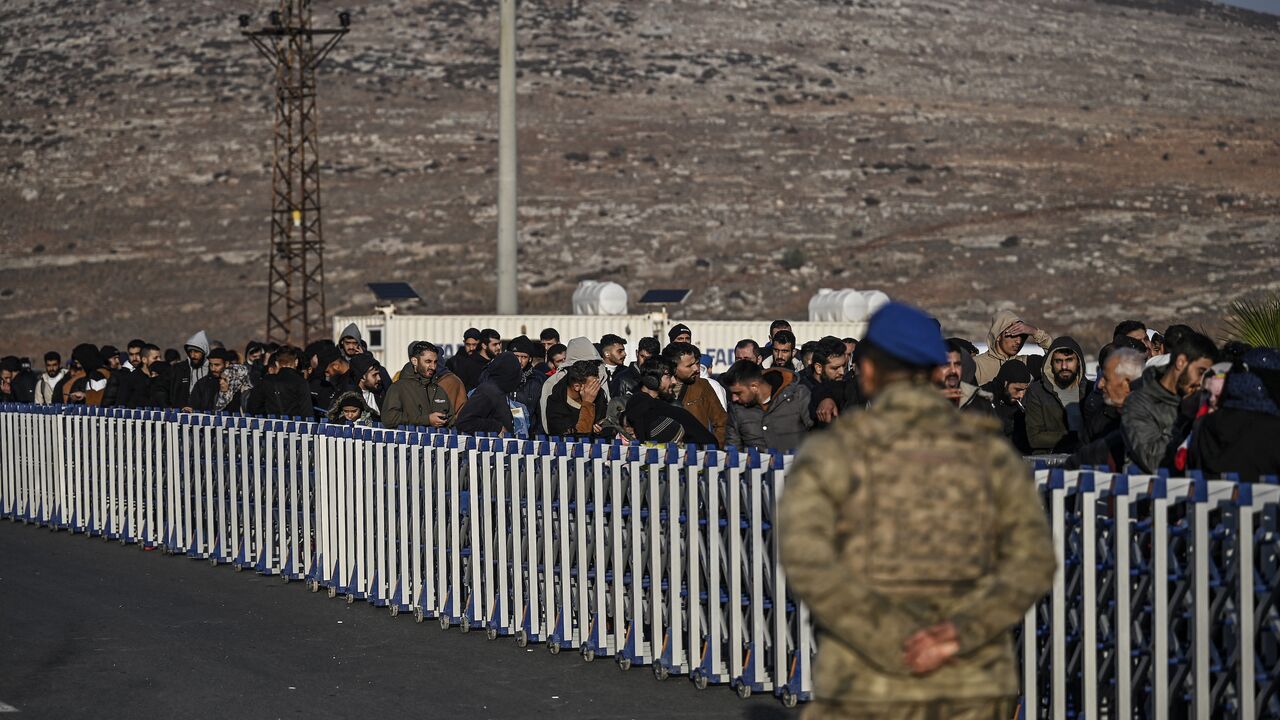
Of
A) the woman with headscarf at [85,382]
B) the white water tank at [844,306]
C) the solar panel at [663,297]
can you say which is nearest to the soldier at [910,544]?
the woman with headscarf at [85,382]

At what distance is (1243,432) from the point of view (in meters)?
7.76

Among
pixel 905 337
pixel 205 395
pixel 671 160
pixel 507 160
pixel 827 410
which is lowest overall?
pixel 205 395

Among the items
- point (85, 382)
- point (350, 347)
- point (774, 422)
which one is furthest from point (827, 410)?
point (85, 382)

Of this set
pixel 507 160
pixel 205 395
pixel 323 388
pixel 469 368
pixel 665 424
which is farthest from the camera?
pixel 507 160

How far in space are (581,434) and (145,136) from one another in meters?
83.1

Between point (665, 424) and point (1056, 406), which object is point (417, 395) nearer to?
point (665, 424)

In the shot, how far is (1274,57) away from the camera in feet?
369

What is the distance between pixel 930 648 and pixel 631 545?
219 inches

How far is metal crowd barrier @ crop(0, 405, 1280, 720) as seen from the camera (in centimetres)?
698

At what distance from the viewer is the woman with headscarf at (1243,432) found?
7.73 metres

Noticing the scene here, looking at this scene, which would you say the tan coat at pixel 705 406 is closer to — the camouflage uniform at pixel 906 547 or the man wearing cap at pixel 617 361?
the man wearing cap at pixel 617 361

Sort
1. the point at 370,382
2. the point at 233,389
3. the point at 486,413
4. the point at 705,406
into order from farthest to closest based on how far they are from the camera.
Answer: the point at 233,389
the point at 370,382
the point at 486,413
the point at 705,406

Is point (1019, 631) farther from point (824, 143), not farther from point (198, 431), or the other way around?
point (824, 143)

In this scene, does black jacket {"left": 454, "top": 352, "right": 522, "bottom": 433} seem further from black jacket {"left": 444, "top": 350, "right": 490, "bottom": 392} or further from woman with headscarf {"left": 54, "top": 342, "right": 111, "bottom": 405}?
woman with headscarf {"left": 54, "top": 342, "right": 111, "bottom": 405}
